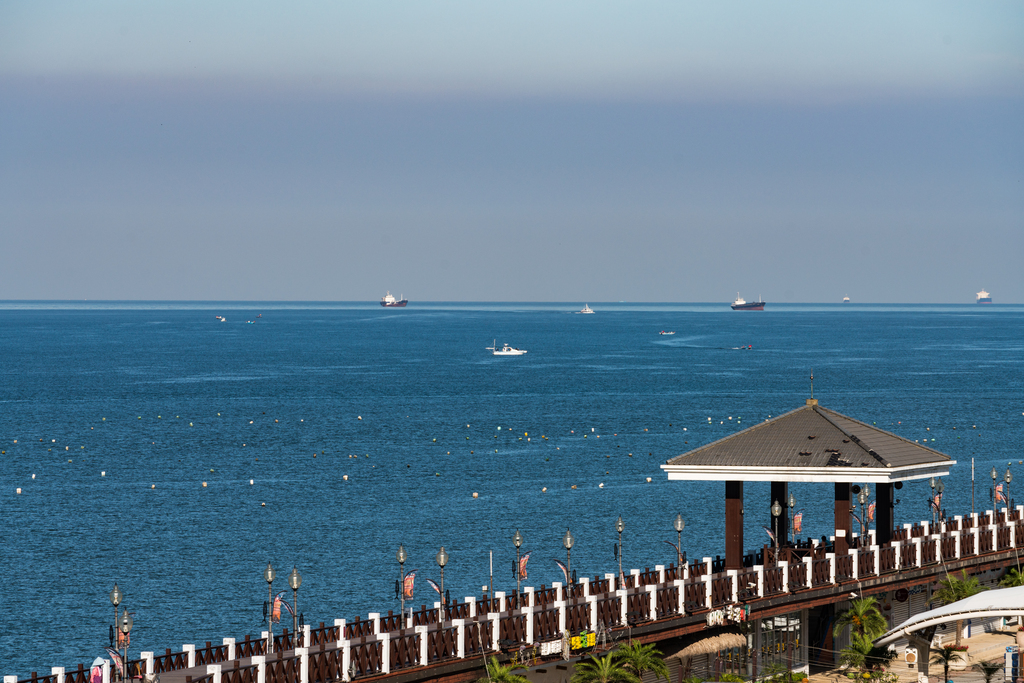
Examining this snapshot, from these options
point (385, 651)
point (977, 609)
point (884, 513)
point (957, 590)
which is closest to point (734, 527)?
point (884, 513)

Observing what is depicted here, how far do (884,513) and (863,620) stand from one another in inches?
173

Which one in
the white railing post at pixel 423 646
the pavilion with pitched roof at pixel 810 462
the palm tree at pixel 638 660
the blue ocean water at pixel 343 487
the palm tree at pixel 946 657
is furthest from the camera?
the blue ocean water at pixel 343 487

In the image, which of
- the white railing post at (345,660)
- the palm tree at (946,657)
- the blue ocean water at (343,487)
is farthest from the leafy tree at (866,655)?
the blue ocean water at (343,487)

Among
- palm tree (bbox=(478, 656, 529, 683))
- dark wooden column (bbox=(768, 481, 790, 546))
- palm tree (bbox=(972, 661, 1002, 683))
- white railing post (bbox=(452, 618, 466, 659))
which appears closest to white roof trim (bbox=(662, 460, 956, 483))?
dark wooden column (bbox=(768, 481, 790, 546))

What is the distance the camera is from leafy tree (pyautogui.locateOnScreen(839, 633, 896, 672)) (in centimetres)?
3791

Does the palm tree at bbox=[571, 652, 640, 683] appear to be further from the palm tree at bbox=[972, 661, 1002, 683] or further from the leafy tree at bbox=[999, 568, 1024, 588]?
the leafy tree at bbox=[999, 568, 1024, 588]

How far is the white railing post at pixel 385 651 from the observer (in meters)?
29.7

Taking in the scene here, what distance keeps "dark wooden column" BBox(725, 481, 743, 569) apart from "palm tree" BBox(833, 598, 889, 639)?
3.06m

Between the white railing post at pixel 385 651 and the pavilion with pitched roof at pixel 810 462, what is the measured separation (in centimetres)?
1167

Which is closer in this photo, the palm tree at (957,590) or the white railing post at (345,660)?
the white railing post at (345,660)

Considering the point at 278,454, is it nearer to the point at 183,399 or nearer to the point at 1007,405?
the point at 183,399

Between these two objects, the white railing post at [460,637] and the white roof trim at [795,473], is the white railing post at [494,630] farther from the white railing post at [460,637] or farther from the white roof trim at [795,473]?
the white roof trim at [795,473]

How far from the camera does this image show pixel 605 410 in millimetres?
144875

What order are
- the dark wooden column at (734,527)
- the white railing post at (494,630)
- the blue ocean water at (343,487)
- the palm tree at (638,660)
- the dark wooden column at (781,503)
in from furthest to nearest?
the blue ocean water at (343,487) → the dark wooden column at (781,503) → the dark wooden column at (734,527) → the palm tree at (638,660) → the white railing post at (494,630)
